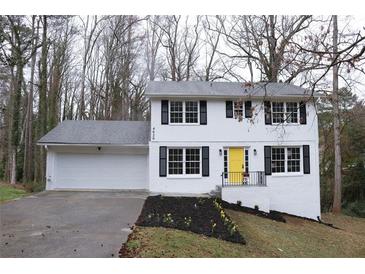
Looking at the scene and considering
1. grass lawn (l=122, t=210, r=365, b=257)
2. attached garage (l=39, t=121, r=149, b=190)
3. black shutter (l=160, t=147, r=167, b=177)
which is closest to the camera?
grass lawn (l=122, t=210, r=365, b=257)

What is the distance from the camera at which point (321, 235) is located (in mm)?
11344

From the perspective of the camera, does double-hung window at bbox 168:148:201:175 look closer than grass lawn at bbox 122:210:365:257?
No

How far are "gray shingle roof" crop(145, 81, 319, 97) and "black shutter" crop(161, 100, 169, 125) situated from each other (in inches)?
20.6

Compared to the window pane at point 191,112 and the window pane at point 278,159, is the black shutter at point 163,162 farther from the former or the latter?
the window pane at point 278,159

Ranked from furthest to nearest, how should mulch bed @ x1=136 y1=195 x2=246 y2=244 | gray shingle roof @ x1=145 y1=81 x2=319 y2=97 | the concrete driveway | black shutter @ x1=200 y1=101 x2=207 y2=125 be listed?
black shutter @ x1=200 y1=101 x2=207 y2=125, gray shingle roof @ x1=145 y1=81 x2=319 y2=97, mulch bed @ x1=136 y1=195 x2=246 y2=244, the concrete driveway

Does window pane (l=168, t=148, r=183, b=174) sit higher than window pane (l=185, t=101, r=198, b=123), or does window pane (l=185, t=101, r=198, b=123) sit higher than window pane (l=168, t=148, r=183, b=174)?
window pane (l=185, t=101, r=198, b=123)

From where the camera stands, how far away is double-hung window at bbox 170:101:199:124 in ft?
47.6

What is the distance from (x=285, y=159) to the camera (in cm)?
1481

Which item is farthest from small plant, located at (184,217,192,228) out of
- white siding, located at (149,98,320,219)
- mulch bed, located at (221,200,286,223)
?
white siding, located at (149,98,320,219)

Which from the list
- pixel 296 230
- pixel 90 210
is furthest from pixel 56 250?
pixel 296 230

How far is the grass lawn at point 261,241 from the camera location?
19.5ft

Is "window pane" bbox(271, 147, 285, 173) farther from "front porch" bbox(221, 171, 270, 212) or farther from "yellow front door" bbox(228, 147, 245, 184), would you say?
"front porch" bbox(221, 171, 270, 212)

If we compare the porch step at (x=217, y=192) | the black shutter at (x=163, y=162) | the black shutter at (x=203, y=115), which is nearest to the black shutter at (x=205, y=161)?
the porch step at (x=217, y=192)

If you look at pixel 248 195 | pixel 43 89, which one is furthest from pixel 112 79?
pixel 248 195
